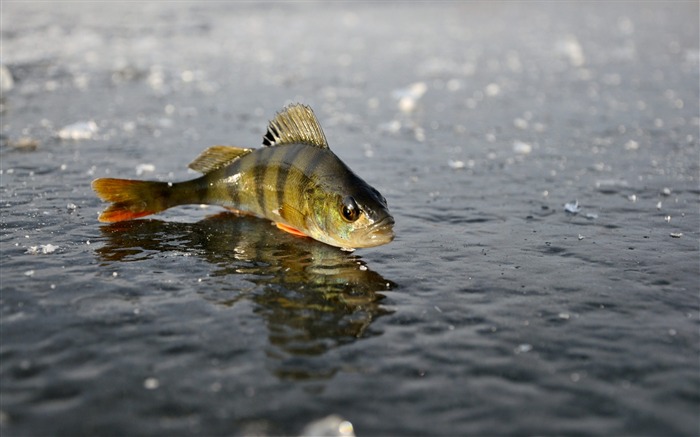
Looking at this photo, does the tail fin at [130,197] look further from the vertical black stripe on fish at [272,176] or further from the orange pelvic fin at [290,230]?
the orange pelvic fin at [290,230]

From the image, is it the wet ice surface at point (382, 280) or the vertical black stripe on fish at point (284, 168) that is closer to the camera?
the wet ice surface at point (382, 280)

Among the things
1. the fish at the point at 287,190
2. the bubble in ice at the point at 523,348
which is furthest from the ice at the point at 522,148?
the bubble in ice at the point at 523,348

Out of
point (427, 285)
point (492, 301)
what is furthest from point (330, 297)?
point (492, 301)

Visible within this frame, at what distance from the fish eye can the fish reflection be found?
421 mm

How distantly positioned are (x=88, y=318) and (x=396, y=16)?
97.7ft

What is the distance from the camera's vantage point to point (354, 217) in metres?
5.40

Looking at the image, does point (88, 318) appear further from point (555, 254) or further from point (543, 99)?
point (543, 99)

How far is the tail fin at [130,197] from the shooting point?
20.2 ft

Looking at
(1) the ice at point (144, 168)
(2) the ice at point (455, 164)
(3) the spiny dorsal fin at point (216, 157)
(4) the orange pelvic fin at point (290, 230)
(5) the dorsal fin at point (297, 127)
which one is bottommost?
(4) the orange pelvic fin at point (290, 230)

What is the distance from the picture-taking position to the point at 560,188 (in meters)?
7.92

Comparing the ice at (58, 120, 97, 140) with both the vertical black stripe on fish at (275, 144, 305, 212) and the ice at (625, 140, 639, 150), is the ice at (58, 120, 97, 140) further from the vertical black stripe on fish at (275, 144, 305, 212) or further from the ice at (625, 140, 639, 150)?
the ice at (625, 140, 639, 150)

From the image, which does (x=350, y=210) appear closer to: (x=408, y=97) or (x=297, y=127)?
(x=297, y=127)

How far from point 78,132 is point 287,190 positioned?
5432 mm

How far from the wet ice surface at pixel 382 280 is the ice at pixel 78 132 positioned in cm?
6
